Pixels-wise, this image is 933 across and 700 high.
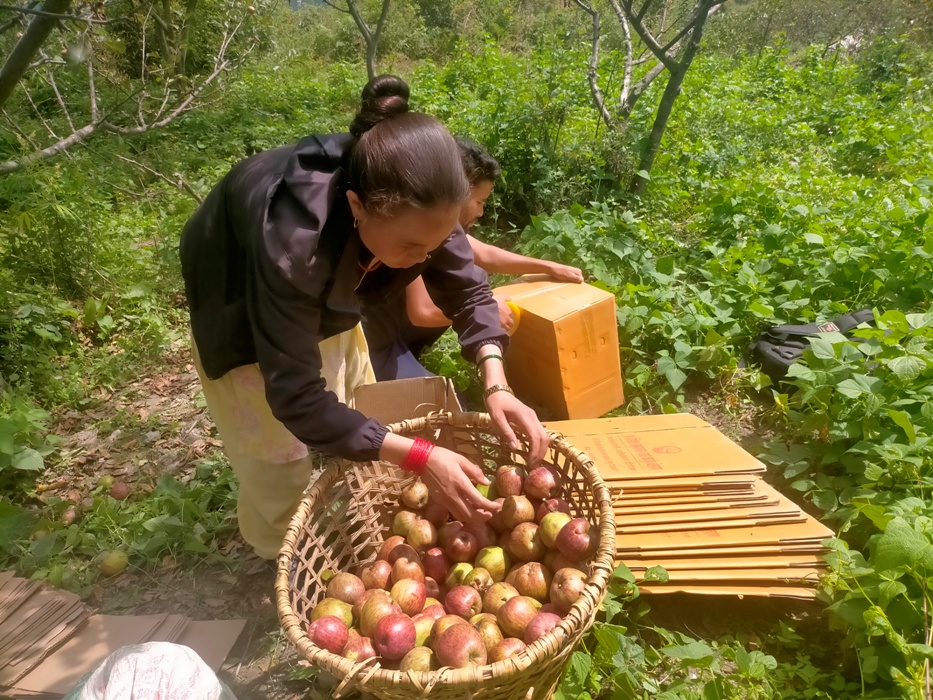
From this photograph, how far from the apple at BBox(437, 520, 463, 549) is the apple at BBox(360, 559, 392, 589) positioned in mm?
188

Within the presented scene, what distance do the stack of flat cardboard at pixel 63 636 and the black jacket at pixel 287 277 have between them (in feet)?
3.50

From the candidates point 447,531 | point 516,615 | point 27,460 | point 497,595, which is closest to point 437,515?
point 447,531

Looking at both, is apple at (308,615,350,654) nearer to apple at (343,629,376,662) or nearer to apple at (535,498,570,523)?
apple at (343,629,376,662)

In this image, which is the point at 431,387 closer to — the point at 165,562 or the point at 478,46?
the point at 165,562

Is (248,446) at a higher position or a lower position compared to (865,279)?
higher

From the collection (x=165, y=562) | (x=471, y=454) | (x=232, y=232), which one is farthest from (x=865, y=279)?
(x=165, y=562)

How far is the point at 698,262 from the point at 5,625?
3979mm

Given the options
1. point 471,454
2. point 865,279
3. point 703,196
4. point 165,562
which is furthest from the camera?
point 703,196

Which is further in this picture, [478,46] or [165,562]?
[478,46]

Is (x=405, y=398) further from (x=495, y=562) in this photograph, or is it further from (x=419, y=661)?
(x=419, y=661)

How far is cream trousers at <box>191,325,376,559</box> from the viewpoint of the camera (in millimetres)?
1954

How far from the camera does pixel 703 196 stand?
189 inches

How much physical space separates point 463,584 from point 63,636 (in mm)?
1545

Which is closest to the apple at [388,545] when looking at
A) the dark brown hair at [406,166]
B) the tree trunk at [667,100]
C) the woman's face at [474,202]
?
the dark brown hair at [406,166]
